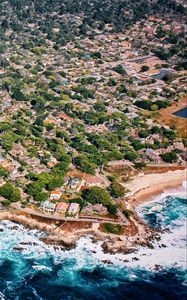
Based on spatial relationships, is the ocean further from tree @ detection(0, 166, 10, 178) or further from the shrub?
tree @ detection(0, 166, 10, 178)

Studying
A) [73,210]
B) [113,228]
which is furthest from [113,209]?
[73,210]

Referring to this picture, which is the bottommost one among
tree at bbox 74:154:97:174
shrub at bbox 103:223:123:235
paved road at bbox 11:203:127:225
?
paved road at bbox 11:203:127:225

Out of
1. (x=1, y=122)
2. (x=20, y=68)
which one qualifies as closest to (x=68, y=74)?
(x=20, y=68)

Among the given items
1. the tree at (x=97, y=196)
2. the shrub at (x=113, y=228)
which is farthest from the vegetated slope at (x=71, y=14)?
the shrub at (x=113, y=228)

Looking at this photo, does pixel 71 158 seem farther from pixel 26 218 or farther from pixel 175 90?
pixel 175 90

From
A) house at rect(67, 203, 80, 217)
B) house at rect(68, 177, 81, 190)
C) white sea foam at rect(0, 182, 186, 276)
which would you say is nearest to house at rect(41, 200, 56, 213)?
house at rect(67, 203, 80, 217)

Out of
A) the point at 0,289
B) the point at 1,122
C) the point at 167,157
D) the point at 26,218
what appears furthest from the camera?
the point at 1,122

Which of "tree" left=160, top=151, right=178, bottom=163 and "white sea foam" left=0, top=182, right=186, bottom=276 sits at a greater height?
"tree" left=160, top=151, right=178, bottom=163

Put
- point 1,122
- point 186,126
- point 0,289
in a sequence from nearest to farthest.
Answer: point 0,289 < point 1,122 < point 186,126
